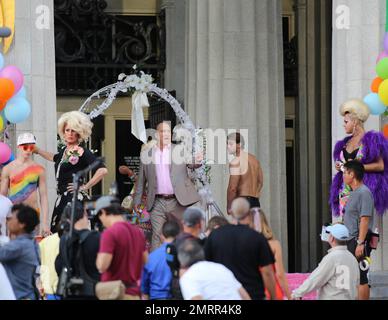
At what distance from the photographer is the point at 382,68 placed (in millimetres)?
20781

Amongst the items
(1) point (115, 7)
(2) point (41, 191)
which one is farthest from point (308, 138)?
(2) point (41, 191)

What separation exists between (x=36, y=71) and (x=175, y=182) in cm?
235

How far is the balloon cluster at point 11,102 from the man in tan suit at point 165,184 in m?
1.96

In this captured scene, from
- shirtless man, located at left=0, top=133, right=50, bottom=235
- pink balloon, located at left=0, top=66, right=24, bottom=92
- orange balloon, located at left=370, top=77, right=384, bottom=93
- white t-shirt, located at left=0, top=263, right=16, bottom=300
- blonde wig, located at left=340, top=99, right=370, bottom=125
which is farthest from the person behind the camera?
orange balloon, located at left=370, top=77, right=384, bottom=93

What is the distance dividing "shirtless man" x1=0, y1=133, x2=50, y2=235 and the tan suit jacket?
1.72 metres

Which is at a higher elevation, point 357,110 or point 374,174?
point 357,110

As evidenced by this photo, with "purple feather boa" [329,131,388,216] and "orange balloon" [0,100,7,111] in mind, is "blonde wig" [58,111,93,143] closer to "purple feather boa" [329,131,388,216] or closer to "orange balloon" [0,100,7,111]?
"orange balloon" [0,100,7,111]

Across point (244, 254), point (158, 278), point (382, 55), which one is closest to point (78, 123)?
point (382, 55)

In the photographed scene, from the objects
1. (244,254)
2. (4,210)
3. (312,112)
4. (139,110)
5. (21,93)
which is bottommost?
(244,254)

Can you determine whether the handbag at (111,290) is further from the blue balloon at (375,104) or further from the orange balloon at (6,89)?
the blue balloon at (375,104)

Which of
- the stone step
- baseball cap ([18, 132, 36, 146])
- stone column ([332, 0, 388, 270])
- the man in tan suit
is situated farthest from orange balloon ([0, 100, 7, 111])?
the stone step

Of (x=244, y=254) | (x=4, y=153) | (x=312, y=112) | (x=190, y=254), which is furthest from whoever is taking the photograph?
(x=312, y=112)

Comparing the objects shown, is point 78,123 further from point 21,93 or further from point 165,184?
point 165,184

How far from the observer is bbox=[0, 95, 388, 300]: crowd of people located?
15.4m
